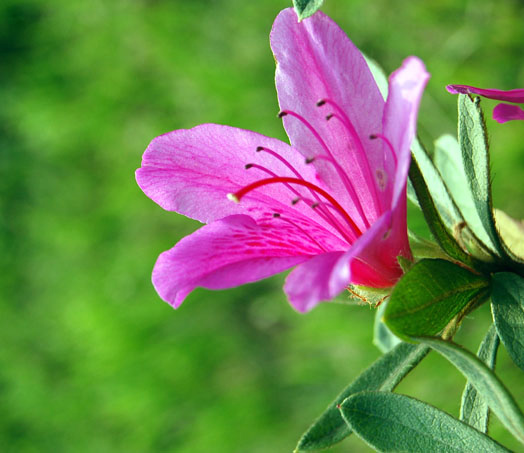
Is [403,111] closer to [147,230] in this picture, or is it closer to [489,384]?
[489,384]

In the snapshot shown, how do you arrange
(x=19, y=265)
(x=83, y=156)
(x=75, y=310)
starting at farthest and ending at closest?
(x=19, y=265)
(x=83, y=156)
(x=75, y=310)

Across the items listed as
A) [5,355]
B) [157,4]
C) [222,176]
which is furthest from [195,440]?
[222,176]

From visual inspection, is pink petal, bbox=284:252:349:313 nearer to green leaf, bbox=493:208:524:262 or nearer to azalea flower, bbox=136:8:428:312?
azalea flower, bbox=136:8:428:312

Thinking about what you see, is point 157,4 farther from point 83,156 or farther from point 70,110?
point 83,156

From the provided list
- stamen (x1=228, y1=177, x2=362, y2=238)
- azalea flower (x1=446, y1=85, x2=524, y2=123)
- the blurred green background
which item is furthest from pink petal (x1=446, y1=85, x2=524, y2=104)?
the blurred green background

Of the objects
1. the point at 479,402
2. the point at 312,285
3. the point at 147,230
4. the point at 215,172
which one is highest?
the point at 147,230

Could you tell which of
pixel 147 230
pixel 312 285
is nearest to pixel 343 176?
pixel 312 285

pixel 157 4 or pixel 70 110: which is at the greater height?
pixel 157 4
